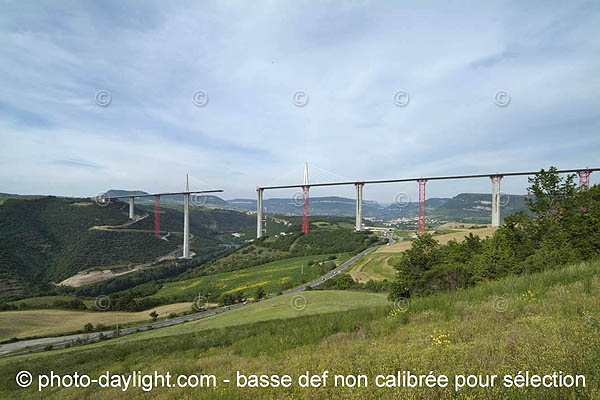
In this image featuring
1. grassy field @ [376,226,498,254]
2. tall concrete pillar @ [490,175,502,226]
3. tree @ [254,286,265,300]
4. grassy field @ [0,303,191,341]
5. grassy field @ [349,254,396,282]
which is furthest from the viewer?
tall concrete pillar @ [490,175,502,226]

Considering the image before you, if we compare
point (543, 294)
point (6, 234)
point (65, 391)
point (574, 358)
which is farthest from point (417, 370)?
point (6, 234)

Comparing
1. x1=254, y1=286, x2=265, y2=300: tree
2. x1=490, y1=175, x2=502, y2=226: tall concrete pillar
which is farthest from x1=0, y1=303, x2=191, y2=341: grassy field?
x1=490, y1=175, x2=502, y2=226: tall concrete pillar

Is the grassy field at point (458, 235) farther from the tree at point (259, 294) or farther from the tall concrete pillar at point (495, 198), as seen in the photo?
the tree at point (259, 294)

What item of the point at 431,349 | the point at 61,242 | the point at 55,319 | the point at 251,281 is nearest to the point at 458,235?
the point at 251,281

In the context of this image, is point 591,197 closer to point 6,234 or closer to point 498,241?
point 498,241

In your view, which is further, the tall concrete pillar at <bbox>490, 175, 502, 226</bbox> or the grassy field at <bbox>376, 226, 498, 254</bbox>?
the tall concrete pillar at <bbox>490, 175, 502, 226</bbox>

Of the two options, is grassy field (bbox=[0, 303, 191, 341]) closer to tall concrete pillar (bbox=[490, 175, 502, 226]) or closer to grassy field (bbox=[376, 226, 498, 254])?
grassy field (bbox=[376, 226, 498, 254])
